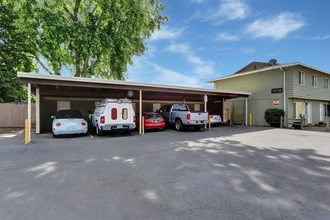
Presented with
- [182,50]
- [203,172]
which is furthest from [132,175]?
[182,50]

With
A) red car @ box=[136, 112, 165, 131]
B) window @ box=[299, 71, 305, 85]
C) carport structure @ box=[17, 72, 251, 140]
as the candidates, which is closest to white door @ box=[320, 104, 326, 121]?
window @ box=[299, 71, 305, 85]

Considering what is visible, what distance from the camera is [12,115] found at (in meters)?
15.6

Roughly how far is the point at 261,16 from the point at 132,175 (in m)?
14.2

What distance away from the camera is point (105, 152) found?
6.86 metres

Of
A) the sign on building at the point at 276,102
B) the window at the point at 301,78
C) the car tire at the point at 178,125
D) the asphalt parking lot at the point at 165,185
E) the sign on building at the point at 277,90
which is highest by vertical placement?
the window at the point at 301,78

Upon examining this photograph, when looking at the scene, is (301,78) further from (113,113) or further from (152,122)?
(113,113)

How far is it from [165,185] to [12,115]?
57.3ft

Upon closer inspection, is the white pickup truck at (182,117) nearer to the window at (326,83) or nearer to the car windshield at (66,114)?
the car windshield at (66,114)

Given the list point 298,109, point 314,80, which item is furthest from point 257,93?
point 314,80

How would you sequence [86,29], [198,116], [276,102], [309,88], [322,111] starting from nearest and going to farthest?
[198,116], [86,29], [276,102], [309,88], [322,111]

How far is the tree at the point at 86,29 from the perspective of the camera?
14.1 m

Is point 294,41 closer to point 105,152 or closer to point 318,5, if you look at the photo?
point 318,5

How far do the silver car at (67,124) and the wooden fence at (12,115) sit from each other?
812cm

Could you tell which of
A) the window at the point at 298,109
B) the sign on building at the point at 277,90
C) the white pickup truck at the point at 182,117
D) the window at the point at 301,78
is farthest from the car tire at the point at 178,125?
the window at the point at 301,78
